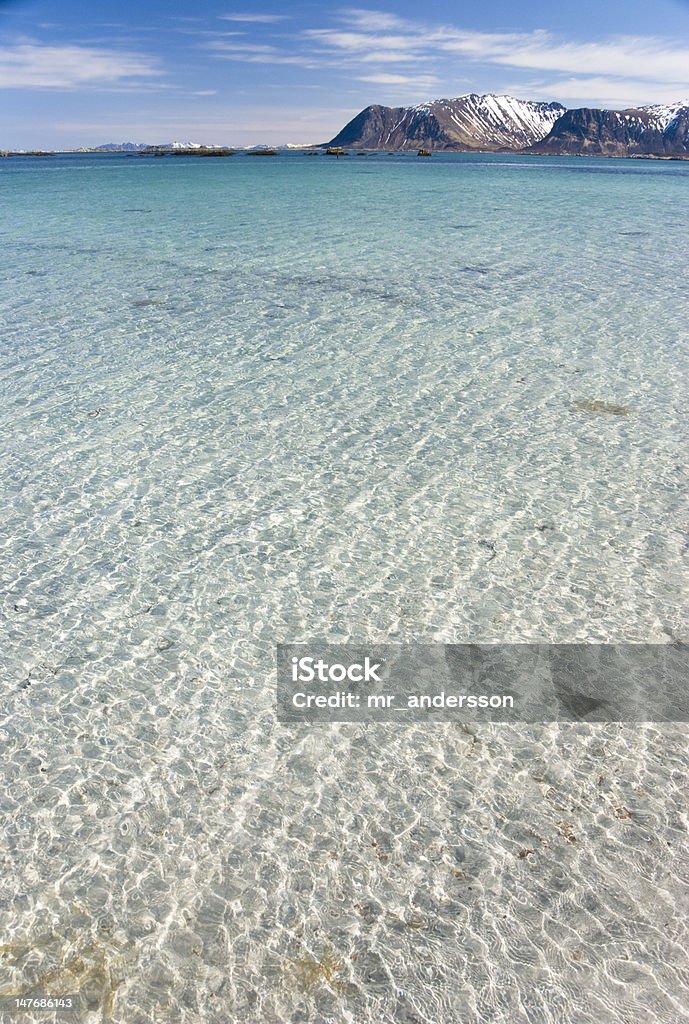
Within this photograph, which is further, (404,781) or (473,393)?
(473,393)

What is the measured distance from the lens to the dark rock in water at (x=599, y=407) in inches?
368

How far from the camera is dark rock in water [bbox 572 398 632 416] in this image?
30.7 feet

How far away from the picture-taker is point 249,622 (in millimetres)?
5395

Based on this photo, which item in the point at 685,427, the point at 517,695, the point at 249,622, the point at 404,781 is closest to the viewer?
the point at 404,781

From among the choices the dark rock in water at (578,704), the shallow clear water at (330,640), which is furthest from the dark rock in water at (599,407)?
the dark rock in water at (578,704)

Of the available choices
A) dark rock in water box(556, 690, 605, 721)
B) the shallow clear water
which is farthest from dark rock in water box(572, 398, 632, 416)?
dark rock in water box(556, 690, 605, 721)

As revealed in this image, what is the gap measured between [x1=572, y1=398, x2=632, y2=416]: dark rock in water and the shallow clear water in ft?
0.15

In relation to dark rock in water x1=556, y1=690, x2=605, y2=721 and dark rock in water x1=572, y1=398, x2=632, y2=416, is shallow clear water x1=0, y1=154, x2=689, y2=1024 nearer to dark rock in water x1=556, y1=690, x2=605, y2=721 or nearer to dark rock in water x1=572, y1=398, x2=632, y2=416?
dark rock in water x1=572, y1=398, x2=632, y2=416

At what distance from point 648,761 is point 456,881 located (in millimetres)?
1445

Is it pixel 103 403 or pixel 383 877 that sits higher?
pixel 103 403

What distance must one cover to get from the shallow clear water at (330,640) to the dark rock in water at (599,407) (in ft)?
0.15

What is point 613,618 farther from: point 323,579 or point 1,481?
point 1,481

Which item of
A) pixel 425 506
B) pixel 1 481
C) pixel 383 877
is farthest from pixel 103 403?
pixel 383 877

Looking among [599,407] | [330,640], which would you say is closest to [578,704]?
[330,640]
